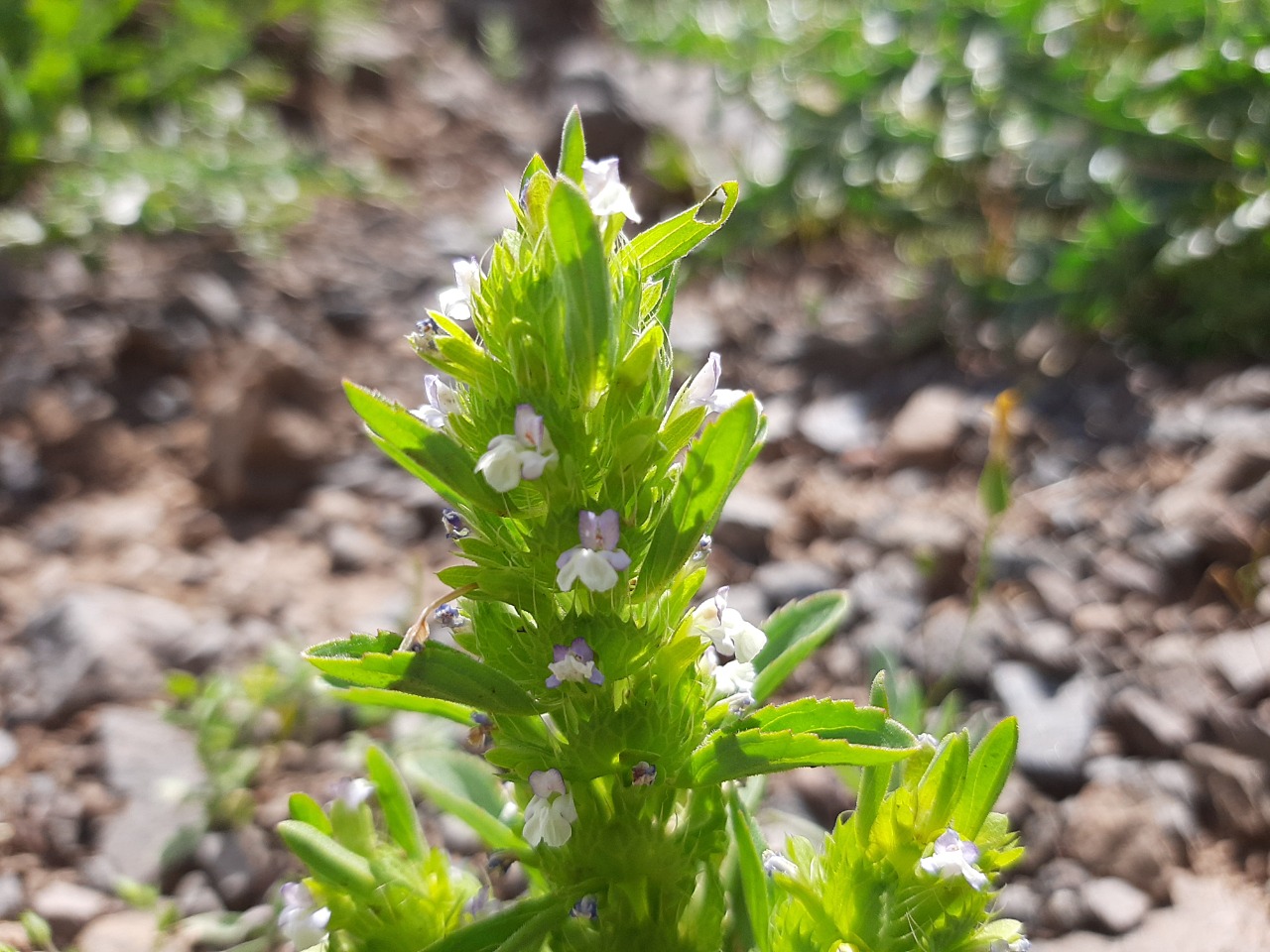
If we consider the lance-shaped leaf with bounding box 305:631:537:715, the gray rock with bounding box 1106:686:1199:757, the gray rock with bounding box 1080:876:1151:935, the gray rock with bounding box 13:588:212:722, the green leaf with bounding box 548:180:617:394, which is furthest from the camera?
the gray rock with bounding box 13:588:212:722

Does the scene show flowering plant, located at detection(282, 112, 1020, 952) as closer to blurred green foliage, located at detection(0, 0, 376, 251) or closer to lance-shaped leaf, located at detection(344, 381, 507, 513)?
lance-shaped leaf, located at detection(344, 381, 507, 513)

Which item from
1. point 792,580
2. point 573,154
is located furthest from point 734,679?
point 792,580

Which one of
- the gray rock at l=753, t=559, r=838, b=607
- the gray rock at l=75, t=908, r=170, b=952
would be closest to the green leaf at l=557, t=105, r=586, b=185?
the gray rock at l=75, t=908, r=170, b=952

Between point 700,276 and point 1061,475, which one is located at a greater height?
point 700,276

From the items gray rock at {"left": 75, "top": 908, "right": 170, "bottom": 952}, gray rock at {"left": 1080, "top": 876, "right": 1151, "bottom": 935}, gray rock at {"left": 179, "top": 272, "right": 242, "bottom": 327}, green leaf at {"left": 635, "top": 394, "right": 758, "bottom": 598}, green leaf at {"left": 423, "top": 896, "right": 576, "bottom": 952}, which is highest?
gray rock at {"left": 179, "top": 272, "right": 242, "bottom": 327}

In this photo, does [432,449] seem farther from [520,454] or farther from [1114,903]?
[1114,903]

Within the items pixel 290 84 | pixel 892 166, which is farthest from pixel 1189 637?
pixel 290 84

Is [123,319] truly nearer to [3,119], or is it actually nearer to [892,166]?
[3,119]
